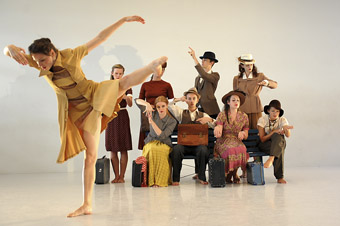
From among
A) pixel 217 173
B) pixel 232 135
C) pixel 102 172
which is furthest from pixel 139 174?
pixel 232 135

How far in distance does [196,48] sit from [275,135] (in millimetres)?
2968

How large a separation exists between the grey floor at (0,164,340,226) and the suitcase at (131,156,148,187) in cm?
14

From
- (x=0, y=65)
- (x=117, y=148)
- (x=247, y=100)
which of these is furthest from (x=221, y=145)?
(x=0, y=65)

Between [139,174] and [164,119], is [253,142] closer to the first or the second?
[164,119]

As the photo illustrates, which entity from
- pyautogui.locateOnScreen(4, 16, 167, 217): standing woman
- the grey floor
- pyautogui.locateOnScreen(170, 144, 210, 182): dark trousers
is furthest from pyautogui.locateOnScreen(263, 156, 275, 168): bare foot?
pyautogui.locateOnScreen(4, 16, 167, 217): standing woman

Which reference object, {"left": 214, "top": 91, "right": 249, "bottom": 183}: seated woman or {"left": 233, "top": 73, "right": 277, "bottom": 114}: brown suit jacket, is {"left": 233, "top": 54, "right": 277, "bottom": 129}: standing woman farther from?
{"left": 214, "top": 91, "right": 249, "bottom": 183}: seated woman

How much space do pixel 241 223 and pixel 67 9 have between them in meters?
5.89

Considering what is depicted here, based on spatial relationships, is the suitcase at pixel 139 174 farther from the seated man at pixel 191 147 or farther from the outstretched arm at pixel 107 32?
the outstretched arm at pixel 107 32

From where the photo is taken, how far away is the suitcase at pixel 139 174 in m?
5.25

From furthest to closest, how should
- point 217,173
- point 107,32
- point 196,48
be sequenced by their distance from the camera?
point 196,48 → point 217,173 → point 107,32

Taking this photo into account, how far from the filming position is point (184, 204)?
397cm

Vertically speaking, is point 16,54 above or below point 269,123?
above

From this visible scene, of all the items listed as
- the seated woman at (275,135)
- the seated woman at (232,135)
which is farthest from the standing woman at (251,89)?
the seated woman at (232,135)

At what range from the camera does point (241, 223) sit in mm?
3145
